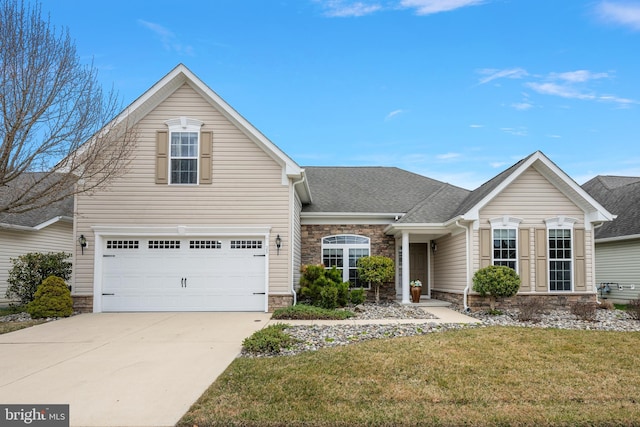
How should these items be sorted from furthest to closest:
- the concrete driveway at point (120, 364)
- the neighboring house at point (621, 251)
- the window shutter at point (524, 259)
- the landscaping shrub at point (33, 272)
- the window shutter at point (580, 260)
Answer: the neighboring house at point (621, 251) < the landscaping shrub at point (33, 272) < the window shutter at point (580, 260) < the window shutter at point (524, 259) < the concrete driveway at point (120, 364)

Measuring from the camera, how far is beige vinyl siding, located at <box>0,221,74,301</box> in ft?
56.5

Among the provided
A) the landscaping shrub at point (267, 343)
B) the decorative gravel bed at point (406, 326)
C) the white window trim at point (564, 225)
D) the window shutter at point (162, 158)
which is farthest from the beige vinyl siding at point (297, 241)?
the white window trim at point (564, 225)

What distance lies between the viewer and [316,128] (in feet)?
67.4

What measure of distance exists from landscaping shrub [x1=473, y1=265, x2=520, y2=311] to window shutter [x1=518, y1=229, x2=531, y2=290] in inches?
33.0

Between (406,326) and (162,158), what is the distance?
8.39 metres

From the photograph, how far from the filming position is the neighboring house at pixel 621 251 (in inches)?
691

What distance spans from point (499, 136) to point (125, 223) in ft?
44.0

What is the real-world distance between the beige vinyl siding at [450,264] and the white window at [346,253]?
102 inches

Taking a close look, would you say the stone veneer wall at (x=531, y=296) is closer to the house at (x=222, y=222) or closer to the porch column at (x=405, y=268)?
the house at (x=222, y=222)

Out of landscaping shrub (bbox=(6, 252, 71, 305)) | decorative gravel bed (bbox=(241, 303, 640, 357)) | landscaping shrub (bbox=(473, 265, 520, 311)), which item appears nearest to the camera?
decorative gravel bed (bbox=(241, 303, 640, 357))

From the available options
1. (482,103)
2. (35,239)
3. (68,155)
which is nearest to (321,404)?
(68,155)

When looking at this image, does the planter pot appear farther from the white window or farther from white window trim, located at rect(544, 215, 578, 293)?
white window trim, located at rect(544, 215, 578, 293)

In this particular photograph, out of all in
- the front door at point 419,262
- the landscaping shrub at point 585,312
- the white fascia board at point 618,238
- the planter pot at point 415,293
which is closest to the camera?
the landscaping shrub at point 585,312

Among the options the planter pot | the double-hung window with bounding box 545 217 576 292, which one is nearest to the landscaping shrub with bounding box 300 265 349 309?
the planter pot
